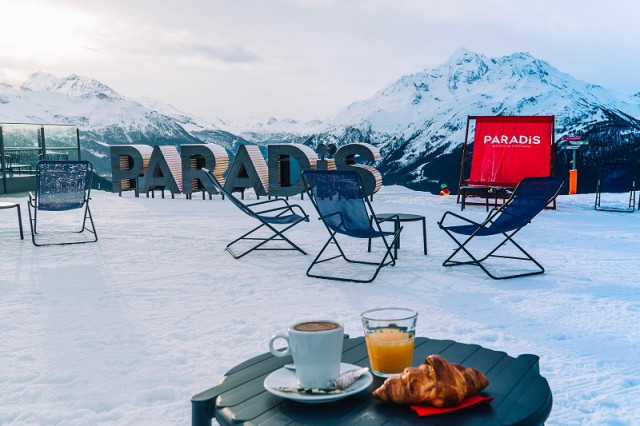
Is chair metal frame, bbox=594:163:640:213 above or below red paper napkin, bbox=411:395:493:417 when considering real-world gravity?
above

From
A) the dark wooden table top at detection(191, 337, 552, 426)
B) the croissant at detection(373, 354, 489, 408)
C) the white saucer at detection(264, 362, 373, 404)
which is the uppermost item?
the croissant at detection(373, 354, 489, 408)

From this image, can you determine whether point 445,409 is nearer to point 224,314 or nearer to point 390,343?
point 390,343

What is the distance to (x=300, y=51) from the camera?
14.1 metres

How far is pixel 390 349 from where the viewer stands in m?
1.34

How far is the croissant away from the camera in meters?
1.17

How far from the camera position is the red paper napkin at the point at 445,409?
1153mm

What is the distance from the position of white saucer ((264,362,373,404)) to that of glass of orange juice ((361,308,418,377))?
4cm

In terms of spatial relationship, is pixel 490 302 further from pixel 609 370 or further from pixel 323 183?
pixel 323 183

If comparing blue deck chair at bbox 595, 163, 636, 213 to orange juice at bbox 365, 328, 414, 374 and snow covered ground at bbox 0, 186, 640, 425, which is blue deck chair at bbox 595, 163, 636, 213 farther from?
orange juice at bbox 365, 328, 414, 374

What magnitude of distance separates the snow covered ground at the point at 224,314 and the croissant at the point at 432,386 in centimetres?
125

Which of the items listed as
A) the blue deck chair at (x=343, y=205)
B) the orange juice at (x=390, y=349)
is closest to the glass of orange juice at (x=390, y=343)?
the orange juice at (x=390, y=349)

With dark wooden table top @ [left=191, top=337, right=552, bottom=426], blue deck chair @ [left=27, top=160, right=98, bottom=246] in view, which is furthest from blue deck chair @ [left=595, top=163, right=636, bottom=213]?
dark wooden table top @ [left=191, top=337, right=552, bottom=426]

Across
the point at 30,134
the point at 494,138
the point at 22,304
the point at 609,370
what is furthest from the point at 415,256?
the point at 30,134

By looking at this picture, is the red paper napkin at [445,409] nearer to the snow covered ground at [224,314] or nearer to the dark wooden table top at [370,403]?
the dark wooden table top at [370,403]
